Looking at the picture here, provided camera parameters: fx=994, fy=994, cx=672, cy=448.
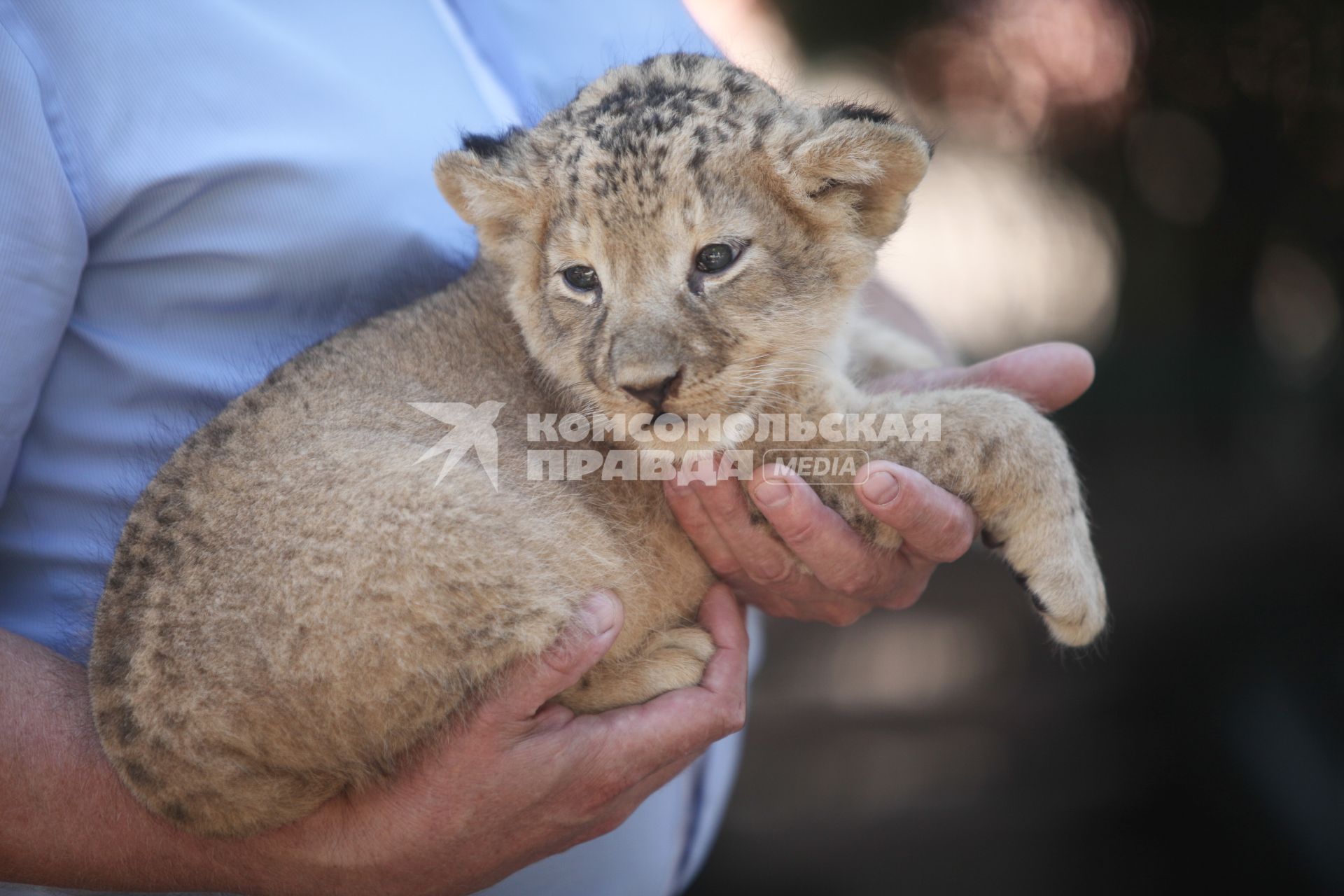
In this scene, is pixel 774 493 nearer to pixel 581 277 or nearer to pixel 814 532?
pixel 814 532

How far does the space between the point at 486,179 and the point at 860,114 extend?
1117mm

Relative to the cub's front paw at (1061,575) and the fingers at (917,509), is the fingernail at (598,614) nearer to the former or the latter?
the fingers at (917,509)

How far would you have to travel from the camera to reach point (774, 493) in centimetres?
273

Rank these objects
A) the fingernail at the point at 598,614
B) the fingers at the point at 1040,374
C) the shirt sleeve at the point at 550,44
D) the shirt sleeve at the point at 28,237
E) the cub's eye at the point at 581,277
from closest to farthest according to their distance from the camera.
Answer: the shirt sleeve at the point at 28,237 < the fingernail at the point at 598,614 < the cub's eye at the point at 581,277 < the fingers at the point at 1040,374 < the shirt sleeve at the point at 550,44

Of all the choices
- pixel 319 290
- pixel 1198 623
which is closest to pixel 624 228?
pixel 319 290

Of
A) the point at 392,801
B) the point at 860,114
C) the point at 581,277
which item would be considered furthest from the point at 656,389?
the point at 392,801

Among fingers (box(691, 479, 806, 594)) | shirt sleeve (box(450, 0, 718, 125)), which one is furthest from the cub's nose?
shirt sleeve (box(450, 0, 718, 125))

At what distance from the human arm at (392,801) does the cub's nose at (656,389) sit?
1.85 ft

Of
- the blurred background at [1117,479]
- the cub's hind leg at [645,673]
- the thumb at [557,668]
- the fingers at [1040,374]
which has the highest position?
the fingers at [1040,374]

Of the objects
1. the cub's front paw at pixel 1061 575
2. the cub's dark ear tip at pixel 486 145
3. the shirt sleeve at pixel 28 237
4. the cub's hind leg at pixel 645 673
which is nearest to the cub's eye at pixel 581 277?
the cub's dark ear tip at pixel 486 145

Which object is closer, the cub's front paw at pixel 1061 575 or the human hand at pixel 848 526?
the human hand at pixel 848 526

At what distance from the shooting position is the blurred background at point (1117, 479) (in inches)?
233

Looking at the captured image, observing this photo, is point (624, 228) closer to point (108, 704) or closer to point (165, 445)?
point (165, 445)

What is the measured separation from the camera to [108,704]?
7.73ft
